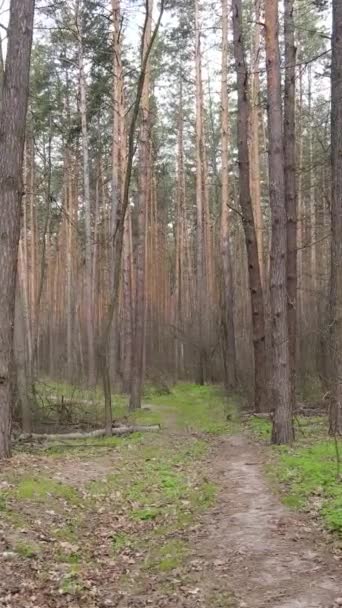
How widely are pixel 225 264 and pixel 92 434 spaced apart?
10.1 meters

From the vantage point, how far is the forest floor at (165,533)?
16.3 feet

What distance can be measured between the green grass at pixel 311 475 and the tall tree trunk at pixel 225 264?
24.8 ft

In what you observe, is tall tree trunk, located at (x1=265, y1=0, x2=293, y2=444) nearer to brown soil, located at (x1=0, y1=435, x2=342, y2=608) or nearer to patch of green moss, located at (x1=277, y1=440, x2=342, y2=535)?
patch of green moss, located at (x1=277, y1=440, x2=342, y2=535)

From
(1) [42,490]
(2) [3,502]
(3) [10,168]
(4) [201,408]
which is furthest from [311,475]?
(4) [201,408]

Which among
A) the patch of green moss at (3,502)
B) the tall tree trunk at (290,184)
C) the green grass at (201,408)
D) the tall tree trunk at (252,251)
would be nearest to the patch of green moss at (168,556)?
the patch of green moss at (3,502)

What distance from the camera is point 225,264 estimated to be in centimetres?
2139

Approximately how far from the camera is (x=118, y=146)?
19.3 meters

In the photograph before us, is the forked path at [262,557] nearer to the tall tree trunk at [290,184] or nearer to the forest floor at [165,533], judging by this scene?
the forest floor at [165,533]

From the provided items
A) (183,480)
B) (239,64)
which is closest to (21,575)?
(183,480)

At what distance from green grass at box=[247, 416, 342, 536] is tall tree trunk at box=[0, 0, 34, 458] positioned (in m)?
3.93

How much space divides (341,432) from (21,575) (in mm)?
7431

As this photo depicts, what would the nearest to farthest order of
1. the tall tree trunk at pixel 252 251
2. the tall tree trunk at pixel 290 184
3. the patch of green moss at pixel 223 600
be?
the patch of green moss at pixel 223 600
the tall tree trunk at pixel 290 184
the tall tree trunk at pixel 252 251

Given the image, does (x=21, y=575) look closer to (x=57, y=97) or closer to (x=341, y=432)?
(x=341, y=432)

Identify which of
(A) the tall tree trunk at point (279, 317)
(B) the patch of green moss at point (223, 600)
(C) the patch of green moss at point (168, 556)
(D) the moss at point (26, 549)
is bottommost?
(B) the patch of green moss at point (223, 600)
